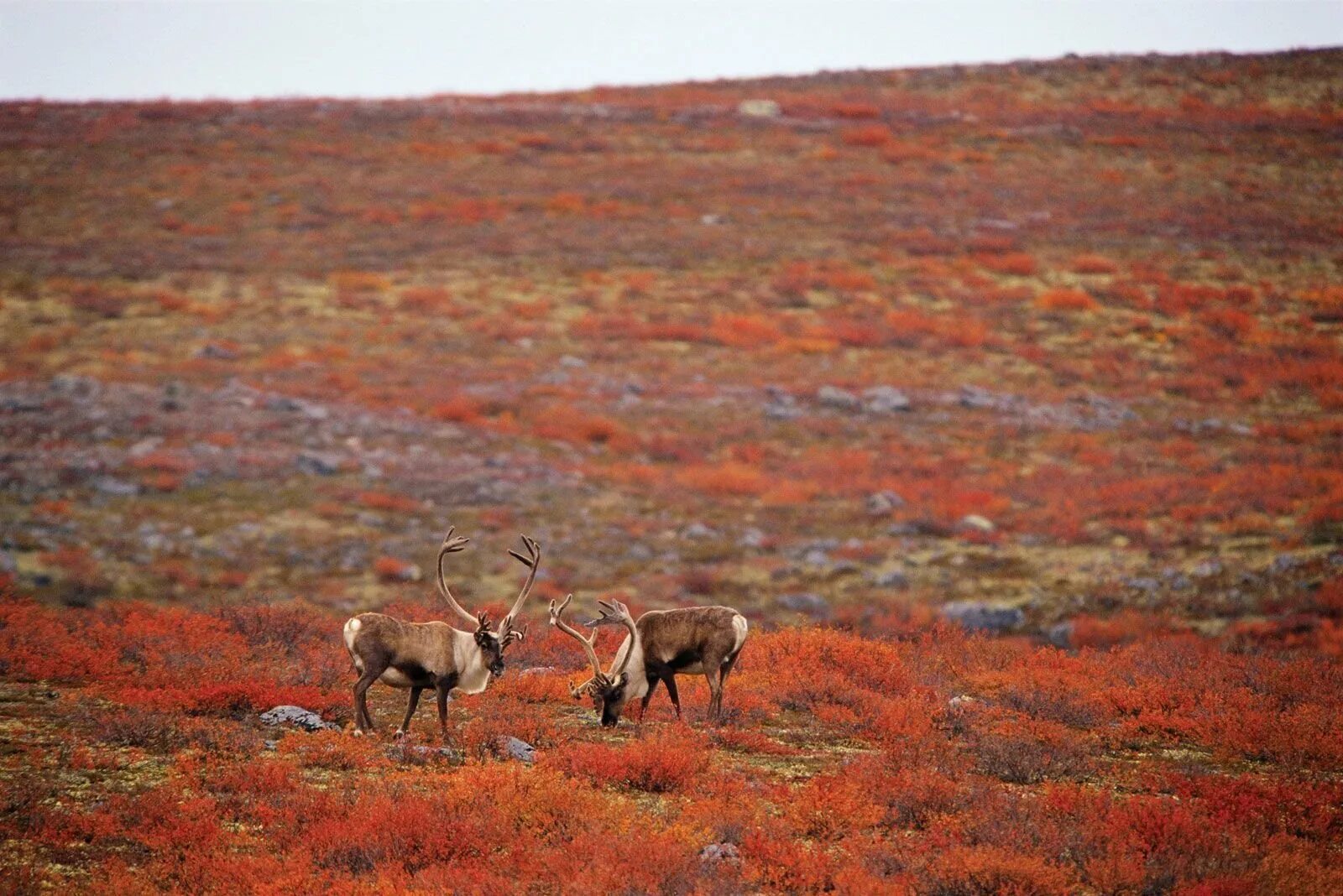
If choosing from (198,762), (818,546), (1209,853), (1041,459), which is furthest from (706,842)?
(1041,459)

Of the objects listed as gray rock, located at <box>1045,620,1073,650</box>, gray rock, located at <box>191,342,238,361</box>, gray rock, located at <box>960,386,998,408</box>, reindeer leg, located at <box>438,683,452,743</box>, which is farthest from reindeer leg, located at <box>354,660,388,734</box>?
gray rock, located at <box>191,342,238,361</box>

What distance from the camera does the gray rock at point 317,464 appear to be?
26.2 metres

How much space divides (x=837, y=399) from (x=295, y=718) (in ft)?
78.1

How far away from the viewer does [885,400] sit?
32750 millimetres

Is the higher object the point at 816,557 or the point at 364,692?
the point at 364,692

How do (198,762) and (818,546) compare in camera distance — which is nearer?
(198,762)

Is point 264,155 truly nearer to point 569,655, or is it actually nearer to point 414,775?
point 569,655

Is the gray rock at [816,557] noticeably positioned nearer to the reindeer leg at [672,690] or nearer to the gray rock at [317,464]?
the gray rock at [317,464]

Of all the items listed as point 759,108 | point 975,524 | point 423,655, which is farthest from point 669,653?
point 759,108

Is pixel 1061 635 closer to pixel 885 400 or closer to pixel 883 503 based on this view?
pixel 883 503

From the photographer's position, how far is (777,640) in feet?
46.8

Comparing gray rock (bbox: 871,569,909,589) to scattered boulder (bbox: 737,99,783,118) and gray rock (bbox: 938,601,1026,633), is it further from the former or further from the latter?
scattered boulder (bbox: 737,99,783,118)

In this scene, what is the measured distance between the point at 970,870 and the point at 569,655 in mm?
7288

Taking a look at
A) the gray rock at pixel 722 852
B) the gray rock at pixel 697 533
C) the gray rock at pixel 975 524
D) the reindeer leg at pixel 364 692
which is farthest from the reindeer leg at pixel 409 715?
the gray rock at pixel 975 524
